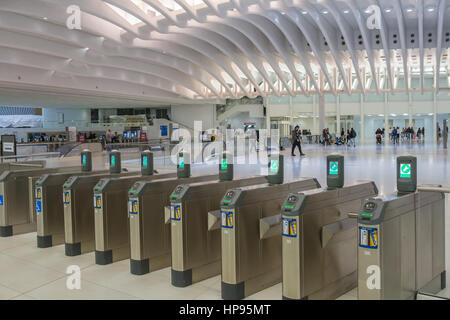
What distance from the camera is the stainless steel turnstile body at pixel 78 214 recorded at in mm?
5590

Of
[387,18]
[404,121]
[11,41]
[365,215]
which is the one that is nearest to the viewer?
[365,215]

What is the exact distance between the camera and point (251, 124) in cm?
4519

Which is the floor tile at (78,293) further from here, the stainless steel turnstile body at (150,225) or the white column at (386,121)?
the white column at (386,121)

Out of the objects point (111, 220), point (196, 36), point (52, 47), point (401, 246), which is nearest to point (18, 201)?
point (111, 220)

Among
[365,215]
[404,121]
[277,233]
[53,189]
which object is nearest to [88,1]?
[53,189]

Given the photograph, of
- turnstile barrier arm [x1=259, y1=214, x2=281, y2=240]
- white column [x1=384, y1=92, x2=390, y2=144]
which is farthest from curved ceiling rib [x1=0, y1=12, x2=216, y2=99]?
white column [x1=384, y1=92, x2=390, y2=144]

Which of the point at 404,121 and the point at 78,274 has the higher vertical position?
the point at 404,121

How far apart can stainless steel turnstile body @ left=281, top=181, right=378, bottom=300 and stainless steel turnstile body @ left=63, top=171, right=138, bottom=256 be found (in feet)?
10.3

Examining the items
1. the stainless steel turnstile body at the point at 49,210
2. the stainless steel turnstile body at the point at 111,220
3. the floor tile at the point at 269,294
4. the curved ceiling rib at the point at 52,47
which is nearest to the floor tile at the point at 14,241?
the stainless steel turnstile body at the point at 49,210

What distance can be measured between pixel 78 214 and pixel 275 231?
2807 mm

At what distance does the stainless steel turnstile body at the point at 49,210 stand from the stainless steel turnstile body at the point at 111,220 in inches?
51.3
